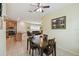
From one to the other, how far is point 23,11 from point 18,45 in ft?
1.59

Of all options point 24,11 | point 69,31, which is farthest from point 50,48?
point 24,11

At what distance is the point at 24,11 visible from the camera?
5.51ft

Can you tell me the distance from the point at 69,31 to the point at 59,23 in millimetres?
180

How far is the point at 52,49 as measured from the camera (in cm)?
173

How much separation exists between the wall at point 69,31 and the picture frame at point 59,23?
0.04m

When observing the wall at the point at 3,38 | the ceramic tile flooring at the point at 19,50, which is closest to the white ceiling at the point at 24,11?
the wall at the point at 3,38

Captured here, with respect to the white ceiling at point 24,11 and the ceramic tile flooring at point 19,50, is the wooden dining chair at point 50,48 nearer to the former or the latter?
the ceramic tile flooring at point 19,50

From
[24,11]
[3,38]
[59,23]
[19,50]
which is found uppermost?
[24,11]

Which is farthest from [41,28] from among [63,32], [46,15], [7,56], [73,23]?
[7,56]

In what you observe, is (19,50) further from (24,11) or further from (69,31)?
(69,31)

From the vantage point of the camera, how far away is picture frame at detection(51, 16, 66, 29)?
1688 mm

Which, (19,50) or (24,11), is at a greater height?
(24,11)

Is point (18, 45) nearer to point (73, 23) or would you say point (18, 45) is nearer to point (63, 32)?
point (63, 32)

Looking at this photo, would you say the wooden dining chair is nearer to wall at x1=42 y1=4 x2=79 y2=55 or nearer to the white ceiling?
wall at x1=42 y1=4 x2=79 y2=55
